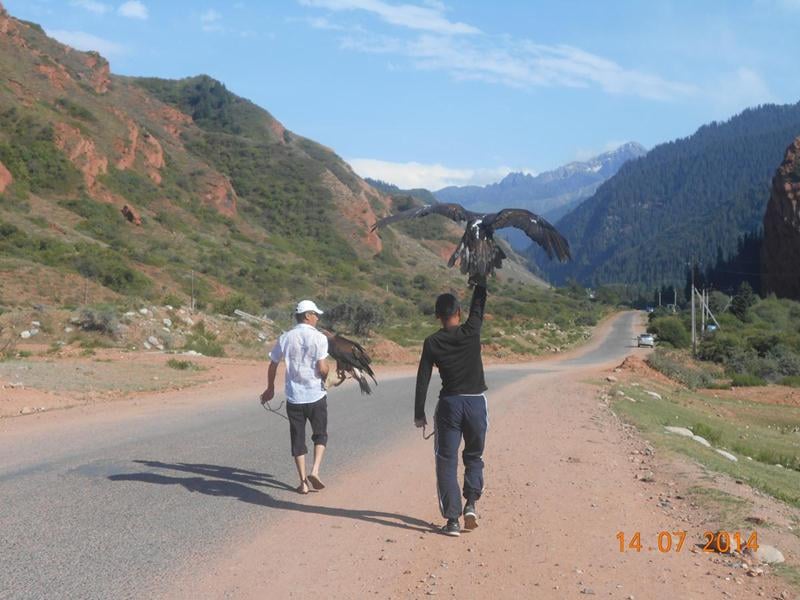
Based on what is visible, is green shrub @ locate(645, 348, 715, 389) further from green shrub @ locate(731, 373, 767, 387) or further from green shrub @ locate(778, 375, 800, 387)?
green shrub @ locate(778, 375, 800, 387)

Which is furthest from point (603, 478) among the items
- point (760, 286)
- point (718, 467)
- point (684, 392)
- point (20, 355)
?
point (760, 286)

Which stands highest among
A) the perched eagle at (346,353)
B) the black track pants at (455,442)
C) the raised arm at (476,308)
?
the raised arm at (476,308)

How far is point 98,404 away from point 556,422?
8243 mm

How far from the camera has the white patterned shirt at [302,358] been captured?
793 cm

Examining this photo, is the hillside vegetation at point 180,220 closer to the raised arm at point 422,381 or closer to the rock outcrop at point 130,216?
the rock outcrop at point 130,216

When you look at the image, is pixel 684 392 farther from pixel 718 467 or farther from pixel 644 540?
pixel 644 540

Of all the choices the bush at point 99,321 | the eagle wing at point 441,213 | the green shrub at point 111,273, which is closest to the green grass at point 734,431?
the eagle wing at point 441,213

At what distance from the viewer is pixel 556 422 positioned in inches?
560

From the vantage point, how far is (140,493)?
7.58m

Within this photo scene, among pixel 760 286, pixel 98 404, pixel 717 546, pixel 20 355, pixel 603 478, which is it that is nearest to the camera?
pixel 717 546

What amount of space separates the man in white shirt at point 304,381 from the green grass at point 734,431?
17.0ft

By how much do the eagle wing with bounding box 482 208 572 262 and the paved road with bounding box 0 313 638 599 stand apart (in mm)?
2948

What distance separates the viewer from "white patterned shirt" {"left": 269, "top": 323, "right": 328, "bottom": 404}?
312 inches
